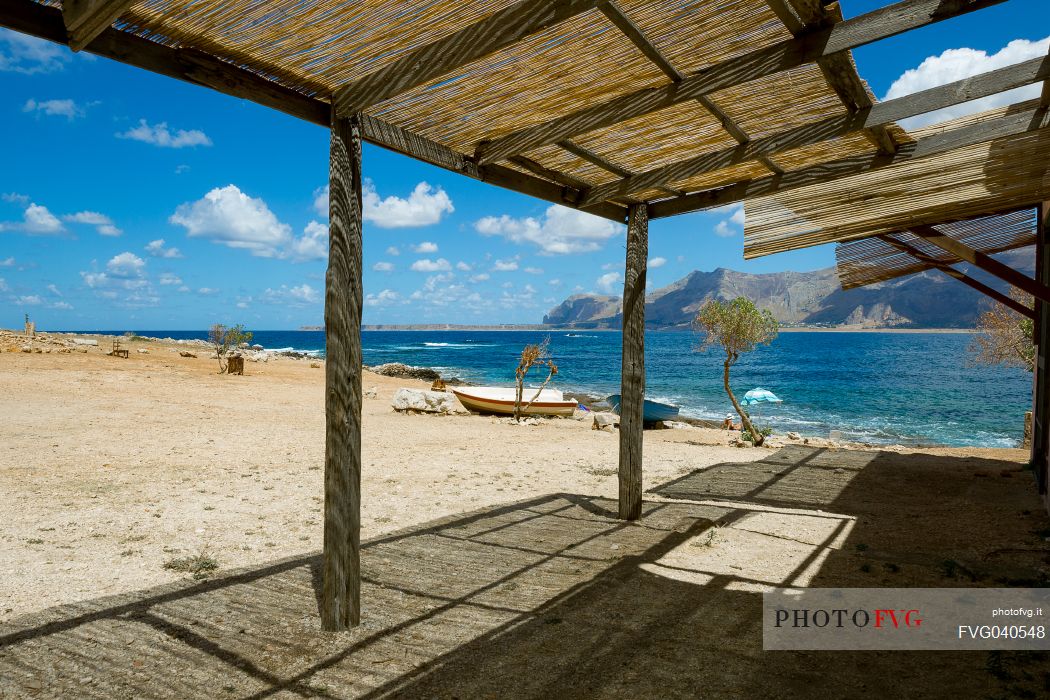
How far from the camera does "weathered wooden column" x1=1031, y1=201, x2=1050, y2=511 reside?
7.26m

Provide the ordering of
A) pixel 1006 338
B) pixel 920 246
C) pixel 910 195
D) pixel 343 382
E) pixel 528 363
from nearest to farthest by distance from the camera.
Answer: pixel 343 382
pixel 910 195
pixel 920 246
pixel 528 363
pixel 1006 338

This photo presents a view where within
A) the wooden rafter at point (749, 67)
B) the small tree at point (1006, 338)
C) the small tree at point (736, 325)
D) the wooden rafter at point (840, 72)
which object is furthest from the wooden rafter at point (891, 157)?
the small tree at point (1006, 338)

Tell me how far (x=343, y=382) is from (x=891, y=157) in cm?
403

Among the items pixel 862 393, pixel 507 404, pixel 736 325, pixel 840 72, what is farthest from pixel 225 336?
pixel 862 393

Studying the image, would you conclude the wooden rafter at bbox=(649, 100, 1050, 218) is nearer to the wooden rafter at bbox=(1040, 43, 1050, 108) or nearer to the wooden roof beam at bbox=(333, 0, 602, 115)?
the wooden rafter at bbox=(1040, 43, 1050, 108)

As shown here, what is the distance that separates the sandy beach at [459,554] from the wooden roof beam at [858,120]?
9.81 ft

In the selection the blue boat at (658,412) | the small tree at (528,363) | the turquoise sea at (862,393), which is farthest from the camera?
the turquoise sea at (862,393)

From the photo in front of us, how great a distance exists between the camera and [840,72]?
3.19 meters

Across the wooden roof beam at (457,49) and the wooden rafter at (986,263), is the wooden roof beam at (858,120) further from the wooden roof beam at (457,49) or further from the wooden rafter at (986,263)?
the wooden rafter at (986,263)

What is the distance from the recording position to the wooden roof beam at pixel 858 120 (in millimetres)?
3152

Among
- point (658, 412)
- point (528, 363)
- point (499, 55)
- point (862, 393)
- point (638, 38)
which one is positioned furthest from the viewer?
point (862, 393)

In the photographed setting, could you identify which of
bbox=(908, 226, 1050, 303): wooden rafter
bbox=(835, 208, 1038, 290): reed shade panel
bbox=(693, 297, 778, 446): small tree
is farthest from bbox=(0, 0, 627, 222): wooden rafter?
bbox=(693, 297, 778, 446): small tree

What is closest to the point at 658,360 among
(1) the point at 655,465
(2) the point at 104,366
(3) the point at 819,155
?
(2) the point at 104,366

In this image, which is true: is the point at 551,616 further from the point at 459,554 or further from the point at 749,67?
the point at 749,67
